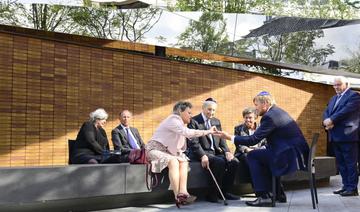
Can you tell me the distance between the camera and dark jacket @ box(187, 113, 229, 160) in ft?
21.1

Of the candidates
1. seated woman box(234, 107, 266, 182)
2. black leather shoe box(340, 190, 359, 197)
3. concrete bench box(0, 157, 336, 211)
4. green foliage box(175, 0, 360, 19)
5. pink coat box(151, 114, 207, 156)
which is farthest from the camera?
green foliage box(175, 0, 360, 19)

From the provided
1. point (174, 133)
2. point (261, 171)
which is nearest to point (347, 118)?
point (261, 171)

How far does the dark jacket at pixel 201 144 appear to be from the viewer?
6.42m

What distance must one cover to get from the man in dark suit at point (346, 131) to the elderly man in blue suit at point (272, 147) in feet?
3.93

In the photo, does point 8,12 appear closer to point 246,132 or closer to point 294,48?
point 246,132

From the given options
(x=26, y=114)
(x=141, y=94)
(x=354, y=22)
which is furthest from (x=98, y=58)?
(x=354, y=22)

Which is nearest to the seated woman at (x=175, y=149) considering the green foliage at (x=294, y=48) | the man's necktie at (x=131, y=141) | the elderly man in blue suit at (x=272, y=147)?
the elderly man in blue suit at (x=272, y=147)

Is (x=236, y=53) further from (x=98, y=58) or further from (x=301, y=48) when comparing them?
(x=98, y=58)

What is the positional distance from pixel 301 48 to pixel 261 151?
8.31 m

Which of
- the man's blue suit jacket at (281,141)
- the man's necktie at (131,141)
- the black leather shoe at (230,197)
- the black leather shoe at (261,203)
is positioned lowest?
the black leather shoe at (230,197)

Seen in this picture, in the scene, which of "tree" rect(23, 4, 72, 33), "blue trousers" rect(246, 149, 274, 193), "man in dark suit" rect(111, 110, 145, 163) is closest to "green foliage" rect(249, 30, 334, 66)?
"tree" rect(23, 4, 72, 33)

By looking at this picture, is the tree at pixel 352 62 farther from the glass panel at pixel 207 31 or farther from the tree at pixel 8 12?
the tree at pixel 8 12

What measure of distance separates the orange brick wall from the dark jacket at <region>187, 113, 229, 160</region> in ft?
9.89

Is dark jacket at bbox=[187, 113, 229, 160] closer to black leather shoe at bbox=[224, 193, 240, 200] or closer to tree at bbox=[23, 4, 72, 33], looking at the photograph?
black leather shoe at bbox=[224, 193, 240, 200]
